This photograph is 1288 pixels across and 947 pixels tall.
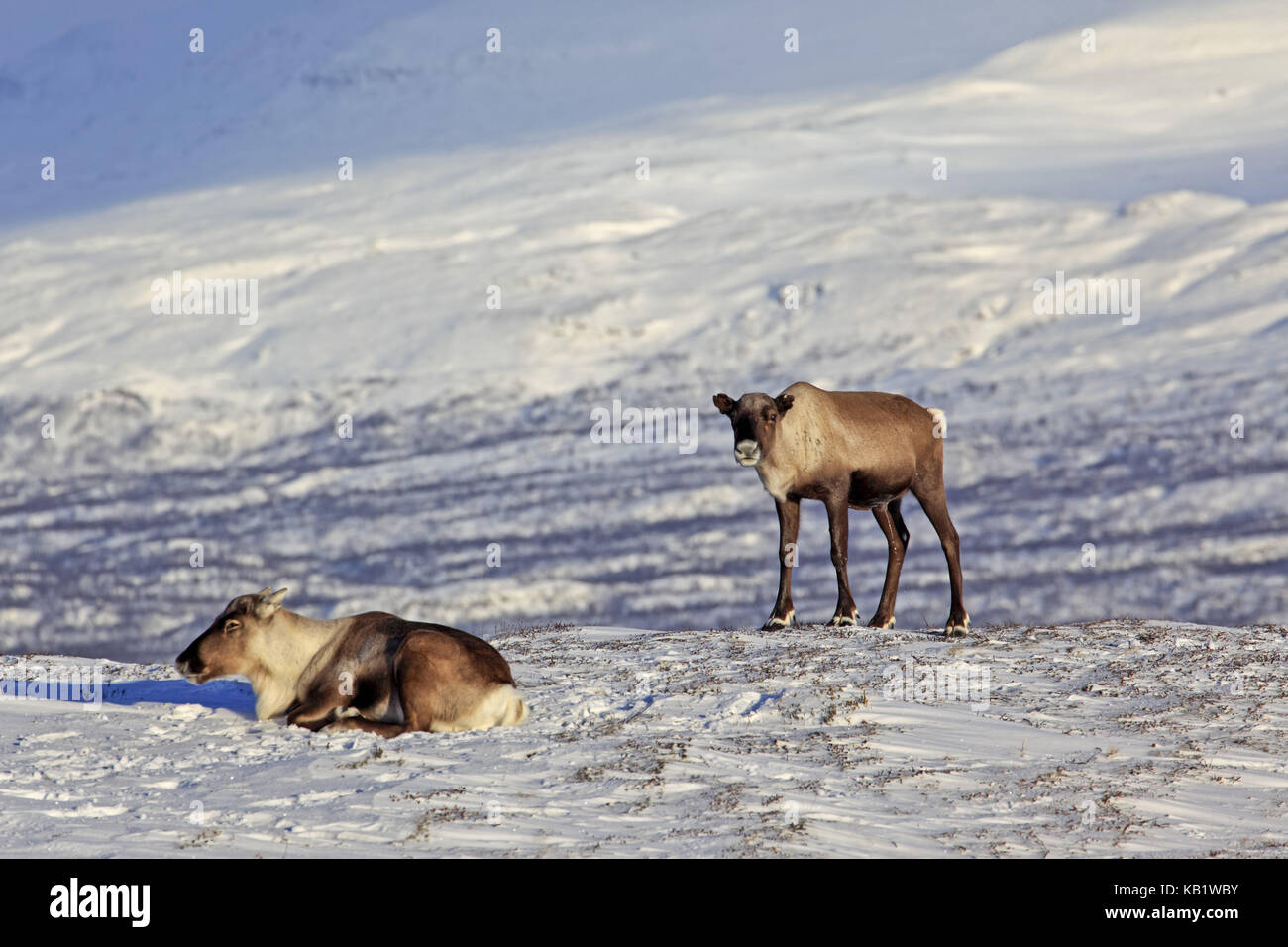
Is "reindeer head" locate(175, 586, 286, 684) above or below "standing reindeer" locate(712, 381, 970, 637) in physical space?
below

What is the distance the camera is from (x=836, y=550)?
16.0 meters

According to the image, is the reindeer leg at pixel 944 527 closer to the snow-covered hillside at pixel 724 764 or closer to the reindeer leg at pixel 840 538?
the reindeer leg at pixel 840 538

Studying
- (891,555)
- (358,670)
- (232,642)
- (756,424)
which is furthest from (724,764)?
(891,555)

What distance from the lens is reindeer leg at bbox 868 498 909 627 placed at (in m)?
16.3

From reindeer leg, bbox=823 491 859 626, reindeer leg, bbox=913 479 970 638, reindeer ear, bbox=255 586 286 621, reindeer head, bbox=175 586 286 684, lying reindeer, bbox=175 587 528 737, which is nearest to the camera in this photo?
lying reindeer, bbox=175 587 528 737

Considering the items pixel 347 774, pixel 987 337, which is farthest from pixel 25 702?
pixel 987 337

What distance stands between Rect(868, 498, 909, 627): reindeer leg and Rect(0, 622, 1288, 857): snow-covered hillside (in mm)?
1690

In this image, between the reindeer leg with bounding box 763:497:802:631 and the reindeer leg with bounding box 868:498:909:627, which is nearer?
the reindeer leg with bounding box 763:497:802:631

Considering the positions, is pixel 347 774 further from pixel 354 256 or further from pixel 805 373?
pixel 354 256

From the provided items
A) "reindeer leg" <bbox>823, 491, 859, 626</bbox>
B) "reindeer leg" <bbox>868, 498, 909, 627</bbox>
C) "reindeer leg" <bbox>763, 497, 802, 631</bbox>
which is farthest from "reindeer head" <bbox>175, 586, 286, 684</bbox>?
"reindeer leg" <bbox>868, 498, 909, 627</bbox>

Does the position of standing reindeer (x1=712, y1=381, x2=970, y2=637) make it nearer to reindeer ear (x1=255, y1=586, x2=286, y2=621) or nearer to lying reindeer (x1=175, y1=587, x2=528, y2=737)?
lying reindeer (x1=175, y1=587, x2=528, y2=737)

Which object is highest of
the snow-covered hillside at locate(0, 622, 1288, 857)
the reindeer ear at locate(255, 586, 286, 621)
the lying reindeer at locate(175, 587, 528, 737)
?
the reindeer ear at locate(255, 586, 286, 621)

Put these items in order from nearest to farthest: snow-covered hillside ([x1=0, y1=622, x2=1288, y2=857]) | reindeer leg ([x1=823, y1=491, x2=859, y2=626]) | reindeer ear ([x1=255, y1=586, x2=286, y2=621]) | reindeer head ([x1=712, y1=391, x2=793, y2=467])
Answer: snow-covered hillside ([x1=0, y1=622, x2=1288, y2=857]) < reindeer ear ([x1=255, y1=586, x2=286, y2=621]) < reindeer head ([x1=712, y1=391, x2=793, y2=467]) < reindeer leg ([x1=823, y1=491, x2=859, y2=626])
